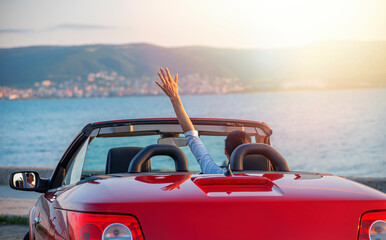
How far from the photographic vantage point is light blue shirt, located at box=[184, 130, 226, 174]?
3.67m

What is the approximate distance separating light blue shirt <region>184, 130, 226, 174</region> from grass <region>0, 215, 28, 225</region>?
6.62 meters

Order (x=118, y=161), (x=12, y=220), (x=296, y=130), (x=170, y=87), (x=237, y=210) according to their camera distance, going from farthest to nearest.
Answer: (x=296, y=130) < (x=12, y=220) < (x=170, y=87) < (x=118, y=161) < (x=237, y=210)

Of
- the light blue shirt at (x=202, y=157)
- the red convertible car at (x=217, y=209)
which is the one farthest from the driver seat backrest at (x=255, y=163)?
the red convertible car at (x=217, y=209)

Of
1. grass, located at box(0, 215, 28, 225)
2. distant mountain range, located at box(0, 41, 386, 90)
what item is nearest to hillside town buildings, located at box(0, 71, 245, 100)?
distant mountain range, located at box(0, 41, 386, 90)

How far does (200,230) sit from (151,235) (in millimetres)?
175

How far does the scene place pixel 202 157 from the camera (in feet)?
12.4

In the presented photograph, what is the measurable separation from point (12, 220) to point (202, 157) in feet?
22.9

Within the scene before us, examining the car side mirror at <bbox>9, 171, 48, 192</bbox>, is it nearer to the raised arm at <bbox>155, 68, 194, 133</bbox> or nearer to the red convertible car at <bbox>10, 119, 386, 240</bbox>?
the raised arm at <bbox>155, 68, 194, 133</bbox>

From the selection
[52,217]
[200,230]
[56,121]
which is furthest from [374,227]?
[56,121]

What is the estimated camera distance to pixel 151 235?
2400mm

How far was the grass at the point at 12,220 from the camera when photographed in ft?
32.7

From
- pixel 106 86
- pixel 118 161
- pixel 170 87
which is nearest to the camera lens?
pixel 118 161

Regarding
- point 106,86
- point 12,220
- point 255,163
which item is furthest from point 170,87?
point 106,86

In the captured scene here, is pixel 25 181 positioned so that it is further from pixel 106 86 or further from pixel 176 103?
pixel 106 86
